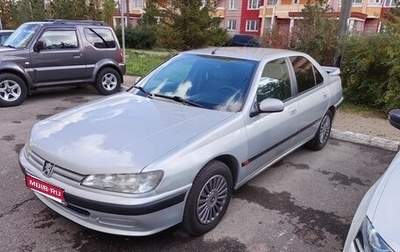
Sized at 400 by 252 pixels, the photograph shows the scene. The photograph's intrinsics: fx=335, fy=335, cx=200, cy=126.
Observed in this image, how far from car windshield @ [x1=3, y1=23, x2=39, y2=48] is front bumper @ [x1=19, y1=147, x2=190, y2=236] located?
5.55 meters

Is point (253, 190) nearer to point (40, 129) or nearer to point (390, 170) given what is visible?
point (390, 170)

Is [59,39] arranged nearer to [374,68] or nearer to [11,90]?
[11,90]

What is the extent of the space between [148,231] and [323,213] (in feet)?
6.08

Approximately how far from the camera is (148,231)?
251 cm

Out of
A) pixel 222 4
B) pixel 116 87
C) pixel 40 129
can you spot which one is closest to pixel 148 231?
pixel 40 129

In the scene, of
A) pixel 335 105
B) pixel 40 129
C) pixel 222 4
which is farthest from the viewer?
pixel 222 4

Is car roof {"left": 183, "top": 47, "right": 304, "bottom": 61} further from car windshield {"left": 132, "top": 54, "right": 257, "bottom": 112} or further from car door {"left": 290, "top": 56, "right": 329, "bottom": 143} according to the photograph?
car door {"left": 290, "top": 56, "right": 329, "bottom": 143}

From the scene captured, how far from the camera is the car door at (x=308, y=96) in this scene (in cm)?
417

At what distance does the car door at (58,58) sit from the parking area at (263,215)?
8.76 feet

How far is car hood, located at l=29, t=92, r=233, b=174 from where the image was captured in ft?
8.09

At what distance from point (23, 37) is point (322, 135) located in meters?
6.45

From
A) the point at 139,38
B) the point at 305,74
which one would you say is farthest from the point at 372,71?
the point at 139,38

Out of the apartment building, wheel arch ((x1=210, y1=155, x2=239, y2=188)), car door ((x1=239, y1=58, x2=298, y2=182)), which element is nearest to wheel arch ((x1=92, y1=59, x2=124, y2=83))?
car door ((x1=239, y1=58, x2=298, y2=182))

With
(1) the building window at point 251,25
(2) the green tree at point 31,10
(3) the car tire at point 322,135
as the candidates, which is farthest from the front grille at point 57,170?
(1) the building window at point 251,25
